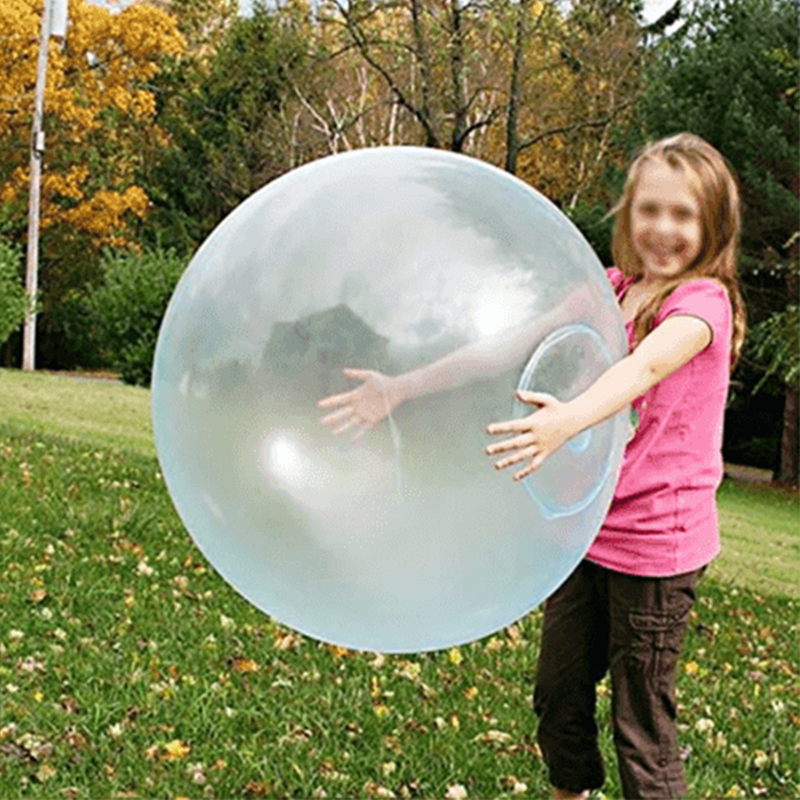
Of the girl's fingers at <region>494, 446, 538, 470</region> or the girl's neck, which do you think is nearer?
the girl's fingers at <region>494, 446, 538, 470</region>

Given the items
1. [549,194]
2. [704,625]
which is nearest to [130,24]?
[549,194]

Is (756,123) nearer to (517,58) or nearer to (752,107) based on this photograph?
(752,107)

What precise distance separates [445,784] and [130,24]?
2524 centimetres

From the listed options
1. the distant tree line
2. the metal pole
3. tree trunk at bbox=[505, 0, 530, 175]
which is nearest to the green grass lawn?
the distant tree line

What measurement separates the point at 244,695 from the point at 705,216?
2452mm

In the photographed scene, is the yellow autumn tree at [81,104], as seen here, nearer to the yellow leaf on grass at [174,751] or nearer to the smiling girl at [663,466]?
the yellow leaf on grass at [174,751]

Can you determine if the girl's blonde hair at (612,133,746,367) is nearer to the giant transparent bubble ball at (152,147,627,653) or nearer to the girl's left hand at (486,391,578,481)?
the giant transparent bubble ball at (152,147,627,653)

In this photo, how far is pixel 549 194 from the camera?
2709 centimetres

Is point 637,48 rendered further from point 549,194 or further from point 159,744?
point 159,744

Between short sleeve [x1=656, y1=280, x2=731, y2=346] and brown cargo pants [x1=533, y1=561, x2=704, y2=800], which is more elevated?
short sleeve [x1=656, y1=280, x2=731, y2=346]

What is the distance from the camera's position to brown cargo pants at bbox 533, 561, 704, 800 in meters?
2.79

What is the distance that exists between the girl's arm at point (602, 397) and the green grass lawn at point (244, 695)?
1.72 meters

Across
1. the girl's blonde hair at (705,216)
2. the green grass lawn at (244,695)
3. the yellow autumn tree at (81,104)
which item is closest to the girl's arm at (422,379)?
the girl's blonde hair at (705,216)

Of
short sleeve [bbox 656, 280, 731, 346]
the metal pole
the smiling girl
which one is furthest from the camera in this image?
the metal pole
